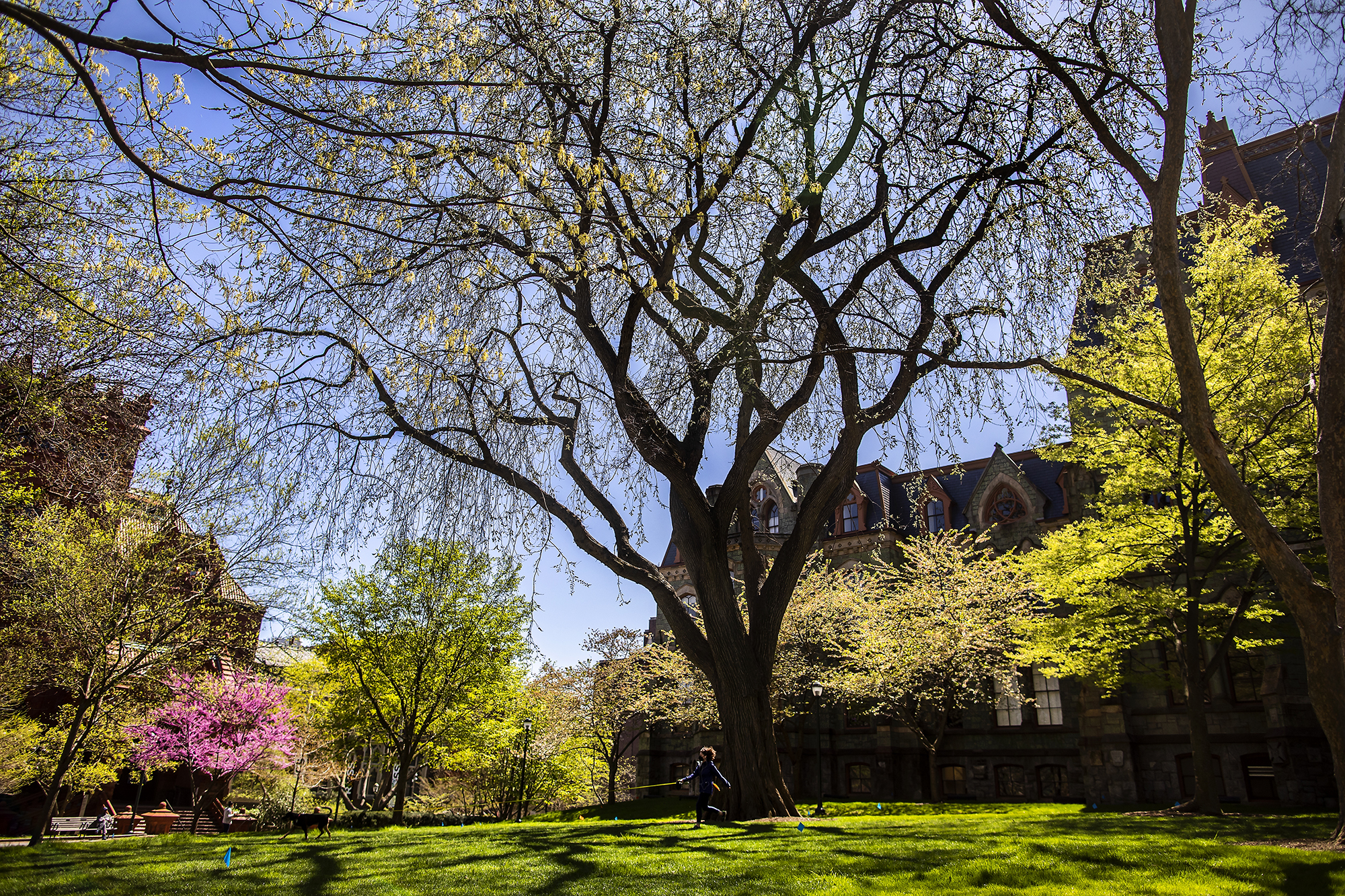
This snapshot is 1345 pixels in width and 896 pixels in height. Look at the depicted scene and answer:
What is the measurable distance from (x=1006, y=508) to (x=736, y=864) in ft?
89.9

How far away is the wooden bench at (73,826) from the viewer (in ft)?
70.6

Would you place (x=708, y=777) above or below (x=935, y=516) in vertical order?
below

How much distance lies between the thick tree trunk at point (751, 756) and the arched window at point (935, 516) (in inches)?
941

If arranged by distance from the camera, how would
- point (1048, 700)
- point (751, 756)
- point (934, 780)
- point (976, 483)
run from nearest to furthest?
point (751, 756) → point (934, 780) → point (1048, 700) → point (976, 483)

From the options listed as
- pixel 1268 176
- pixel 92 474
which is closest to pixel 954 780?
pixel 1268 176

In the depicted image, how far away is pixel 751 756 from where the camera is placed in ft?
37.6

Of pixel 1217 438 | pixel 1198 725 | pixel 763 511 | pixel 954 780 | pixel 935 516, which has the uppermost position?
pixel 763 511

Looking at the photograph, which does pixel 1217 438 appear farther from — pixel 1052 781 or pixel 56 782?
pixel 1052 781

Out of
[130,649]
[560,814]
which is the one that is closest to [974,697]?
[560,814]

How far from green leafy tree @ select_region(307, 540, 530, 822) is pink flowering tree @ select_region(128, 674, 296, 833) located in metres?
6.18

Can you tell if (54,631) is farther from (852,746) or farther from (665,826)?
(852,746)

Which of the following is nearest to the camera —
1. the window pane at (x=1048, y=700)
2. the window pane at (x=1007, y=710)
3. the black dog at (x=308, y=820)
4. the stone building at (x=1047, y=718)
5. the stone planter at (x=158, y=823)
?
the black dog at (x=308, y=820)

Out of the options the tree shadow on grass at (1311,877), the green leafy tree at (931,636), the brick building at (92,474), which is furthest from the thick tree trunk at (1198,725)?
the brick building at (92,474)

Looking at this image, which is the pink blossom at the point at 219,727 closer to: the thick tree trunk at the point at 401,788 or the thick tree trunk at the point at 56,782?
the thick tree trunk at the point at 401,788
